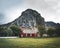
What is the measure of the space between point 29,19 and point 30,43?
0.58m

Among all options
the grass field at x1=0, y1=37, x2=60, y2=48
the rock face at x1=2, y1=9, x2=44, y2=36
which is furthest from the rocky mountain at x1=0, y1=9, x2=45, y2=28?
the grass field at x1=0, y1=37, x2=60, y2=48

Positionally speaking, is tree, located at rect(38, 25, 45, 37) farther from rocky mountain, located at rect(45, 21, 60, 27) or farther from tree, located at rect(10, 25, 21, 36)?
tree, located at rect(10, 25, 21, 36)

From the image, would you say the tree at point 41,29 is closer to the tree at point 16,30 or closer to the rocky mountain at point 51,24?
the rocky mountain at point 51,24

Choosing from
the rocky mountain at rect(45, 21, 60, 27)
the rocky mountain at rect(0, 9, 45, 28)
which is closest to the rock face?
the rocky mountain at rect(0, 9, 45, 28)

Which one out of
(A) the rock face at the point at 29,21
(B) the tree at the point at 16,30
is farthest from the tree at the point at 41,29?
(B) the tree at the point at 16,30

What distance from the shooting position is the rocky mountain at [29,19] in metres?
5.50

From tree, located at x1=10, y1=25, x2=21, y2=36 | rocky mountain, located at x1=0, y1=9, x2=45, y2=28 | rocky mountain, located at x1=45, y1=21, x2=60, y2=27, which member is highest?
rocky mountain, located at x1=0, y1=9, x2=45, y2=28

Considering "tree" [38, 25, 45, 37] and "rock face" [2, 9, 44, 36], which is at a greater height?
"rock face" [2, 9, 44, 36]

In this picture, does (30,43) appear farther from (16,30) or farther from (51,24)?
(51,24)

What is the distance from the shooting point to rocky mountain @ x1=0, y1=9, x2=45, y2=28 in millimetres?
5496

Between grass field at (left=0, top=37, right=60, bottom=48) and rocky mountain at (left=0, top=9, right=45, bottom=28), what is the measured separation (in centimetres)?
36

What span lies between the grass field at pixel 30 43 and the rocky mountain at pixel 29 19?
1.19 feet

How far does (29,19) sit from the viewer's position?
217 inches

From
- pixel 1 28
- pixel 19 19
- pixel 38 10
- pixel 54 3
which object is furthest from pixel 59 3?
pixel 1 28
